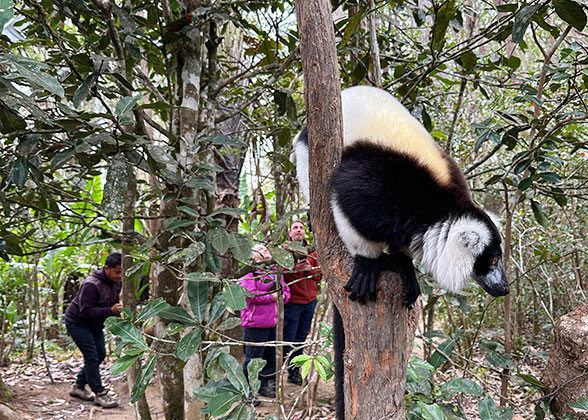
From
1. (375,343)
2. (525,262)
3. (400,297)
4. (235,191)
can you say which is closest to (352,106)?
(400,297)

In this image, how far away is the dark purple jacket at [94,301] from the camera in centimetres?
496

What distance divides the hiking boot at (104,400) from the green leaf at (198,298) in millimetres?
3867

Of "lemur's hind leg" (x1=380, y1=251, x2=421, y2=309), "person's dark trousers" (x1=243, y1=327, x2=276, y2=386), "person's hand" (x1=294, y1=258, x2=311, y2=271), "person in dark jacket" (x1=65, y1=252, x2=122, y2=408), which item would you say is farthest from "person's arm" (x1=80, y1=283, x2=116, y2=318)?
"lemur's hind leg" (x1=380, y1=251, x2=421, y2=309)

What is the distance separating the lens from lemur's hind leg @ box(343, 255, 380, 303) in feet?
4.68

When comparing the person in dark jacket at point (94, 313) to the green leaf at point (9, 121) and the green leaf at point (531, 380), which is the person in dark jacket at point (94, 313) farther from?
the green leaf at point (531, 380)

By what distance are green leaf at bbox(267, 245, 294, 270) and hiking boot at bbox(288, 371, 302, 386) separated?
3377 mm

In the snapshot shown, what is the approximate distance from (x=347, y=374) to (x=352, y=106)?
3.97 feet

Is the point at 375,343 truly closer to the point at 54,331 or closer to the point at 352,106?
the point at 352,106

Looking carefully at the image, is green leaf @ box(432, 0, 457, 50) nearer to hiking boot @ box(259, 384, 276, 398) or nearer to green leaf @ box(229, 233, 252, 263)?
green leaf @ box(229, 233, 252, 263)

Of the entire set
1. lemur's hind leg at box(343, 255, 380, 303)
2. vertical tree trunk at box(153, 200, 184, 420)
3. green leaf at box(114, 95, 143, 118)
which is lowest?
vertical tree trunk at box(153, 200, 184, 420)

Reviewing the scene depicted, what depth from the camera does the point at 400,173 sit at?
5.76 ft

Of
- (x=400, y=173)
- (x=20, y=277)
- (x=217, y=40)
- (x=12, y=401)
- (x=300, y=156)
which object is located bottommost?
(x=12, y=401)

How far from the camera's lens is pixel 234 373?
1.77 metres

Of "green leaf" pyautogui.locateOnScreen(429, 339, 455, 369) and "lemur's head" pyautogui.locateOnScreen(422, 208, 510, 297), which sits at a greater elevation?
"lemur's head" pyautogui.locateOnScreen(422, 208, 510, 297)
